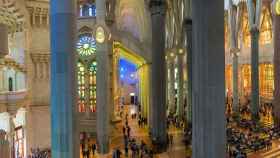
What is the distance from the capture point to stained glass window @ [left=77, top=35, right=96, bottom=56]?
29125 millimetres

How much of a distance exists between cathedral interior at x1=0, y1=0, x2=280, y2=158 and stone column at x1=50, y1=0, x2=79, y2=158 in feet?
0.08

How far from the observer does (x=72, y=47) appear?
8703 mm

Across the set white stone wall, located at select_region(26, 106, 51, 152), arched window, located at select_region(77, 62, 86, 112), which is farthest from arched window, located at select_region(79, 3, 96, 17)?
white stone wall, located at select_region(26, 106, 51, 152)

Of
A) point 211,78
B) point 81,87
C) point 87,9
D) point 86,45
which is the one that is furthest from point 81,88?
point 211,78

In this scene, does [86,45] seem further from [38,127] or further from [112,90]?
[38,127]

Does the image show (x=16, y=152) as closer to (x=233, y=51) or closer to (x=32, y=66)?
(x=32, y=66)

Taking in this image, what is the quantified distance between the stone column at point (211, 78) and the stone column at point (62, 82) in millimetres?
3114

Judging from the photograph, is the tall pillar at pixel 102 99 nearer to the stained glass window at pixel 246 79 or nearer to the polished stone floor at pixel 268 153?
the polished stone floor at pixel 268 153

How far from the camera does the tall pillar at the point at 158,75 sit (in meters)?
19.8

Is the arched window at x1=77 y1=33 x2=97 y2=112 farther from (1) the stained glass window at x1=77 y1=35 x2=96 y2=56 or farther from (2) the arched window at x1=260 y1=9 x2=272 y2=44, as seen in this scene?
(2) the arched window at x1=260 y1=9 x2=272 y2=44

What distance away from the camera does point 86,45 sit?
29.2 m

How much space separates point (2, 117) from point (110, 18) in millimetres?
11336

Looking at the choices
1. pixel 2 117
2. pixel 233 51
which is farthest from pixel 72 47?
pixel 233 51

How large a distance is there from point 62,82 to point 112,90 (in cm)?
2102
